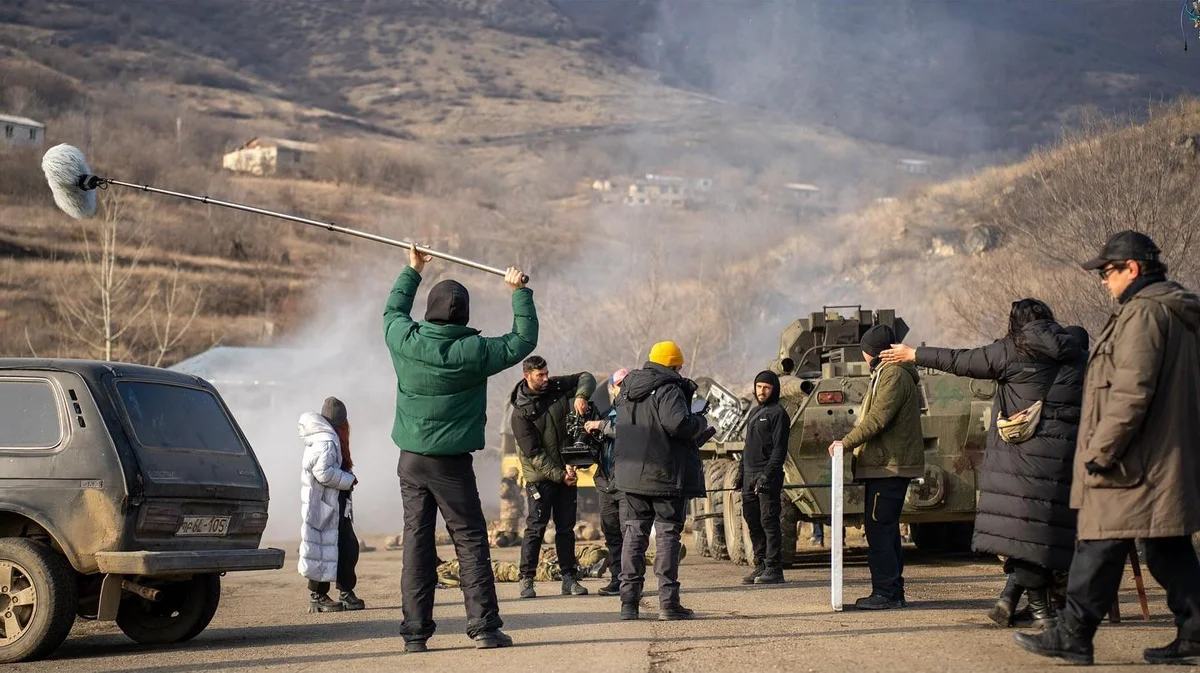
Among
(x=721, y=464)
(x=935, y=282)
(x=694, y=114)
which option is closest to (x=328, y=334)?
(x=935, y=282)

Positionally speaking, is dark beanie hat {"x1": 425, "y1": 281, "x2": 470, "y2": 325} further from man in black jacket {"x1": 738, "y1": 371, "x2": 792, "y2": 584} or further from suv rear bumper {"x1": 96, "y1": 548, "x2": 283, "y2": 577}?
man in black jacket {"x1": 738, "y1": 371, "x2": 792, "y2": 584}

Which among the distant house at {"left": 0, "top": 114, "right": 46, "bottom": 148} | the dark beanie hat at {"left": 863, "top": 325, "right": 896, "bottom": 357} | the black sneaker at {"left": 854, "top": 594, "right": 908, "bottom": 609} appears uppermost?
the distant house at {"left": 0, "top": 114, "right": 46, "bottom": 148}

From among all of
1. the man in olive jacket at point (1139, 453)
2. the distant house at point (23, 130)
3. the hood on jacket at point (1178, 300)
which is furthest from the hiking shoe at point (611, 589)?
the distant house at point (23, 130)

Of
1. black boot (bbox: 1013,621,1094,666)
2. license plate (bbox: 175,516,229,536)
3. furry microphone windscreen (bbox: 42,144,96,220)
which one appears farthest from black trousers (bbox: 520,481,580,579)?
black boot (bbox: 1013,621,1094,666)

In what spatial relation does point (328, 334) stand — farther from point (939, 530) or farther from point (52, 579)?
point (52, 579)

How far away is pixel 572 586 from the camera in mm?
12461

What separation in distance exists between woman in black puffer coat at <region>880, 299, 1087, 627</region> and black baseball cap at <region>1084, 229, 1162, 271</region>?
116cm

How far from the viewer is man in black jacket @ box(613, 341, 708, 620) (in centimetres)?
998

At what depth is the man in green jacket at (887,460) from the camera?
10.4 meters

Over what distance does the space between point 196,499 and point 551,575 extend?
17.2ft

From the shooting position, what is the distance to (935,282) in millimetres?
57188

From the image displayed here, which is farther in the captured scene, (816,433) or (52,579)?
(816,433)

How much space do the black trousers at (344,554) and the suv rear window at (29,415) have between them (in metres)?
2.95

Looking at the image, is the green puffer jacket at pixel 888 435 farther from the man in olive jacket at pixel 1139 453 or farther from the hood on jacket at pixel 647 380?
the man in olive jacket at pixel 1139 453
